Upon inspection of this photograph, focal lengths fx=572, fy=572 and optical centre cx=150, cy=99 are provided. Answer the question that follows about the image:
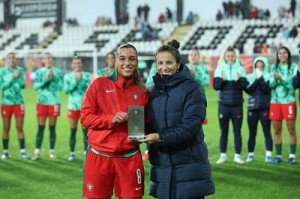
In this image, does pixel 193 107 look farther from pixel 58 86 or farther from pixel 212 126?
pixel 212 126

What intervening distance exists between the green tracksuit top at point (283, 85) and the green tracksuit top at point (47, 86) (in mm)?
3547

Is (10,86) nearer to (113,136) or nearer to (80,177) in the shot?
(80,177)

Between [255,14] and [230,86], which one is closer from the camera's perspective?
[230,86]

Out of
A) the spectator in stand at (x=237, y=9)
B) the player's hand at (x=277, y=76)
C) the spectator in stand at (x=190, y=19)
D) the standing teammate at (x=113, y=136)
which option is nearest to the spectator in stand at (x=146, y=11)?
the spectator in stand at (x=190, y=19)

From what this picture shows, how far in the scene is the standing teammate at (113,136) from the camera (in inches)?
165

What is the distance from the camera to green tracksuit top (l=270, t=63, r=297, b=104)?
866 centimetres

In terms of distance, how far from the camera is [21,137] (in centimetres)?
965

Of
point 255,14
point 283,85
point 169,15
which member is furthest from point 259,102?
point 169,15

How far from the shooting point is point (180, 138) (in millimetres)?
3967

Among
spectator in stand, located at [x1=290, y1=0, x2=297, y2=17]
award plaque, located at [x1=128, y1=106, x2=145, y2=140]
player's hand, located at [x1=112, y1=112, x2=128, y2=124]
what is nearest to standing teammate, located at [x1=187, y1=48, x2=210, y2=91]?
player's hand, located at [x1=112, y1=112, x2=128, y2=124]

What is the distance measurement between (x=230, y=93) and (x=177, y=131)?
4.82 m

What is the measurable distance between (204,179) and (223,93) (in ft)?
15.6

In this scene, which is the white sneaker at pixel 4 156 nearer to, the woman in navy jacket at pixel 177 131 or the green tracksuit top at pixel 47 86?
the green tracksuit top at pixel 47 86

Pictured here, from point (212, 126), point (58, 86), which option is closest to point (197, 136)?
point (58, 86)
